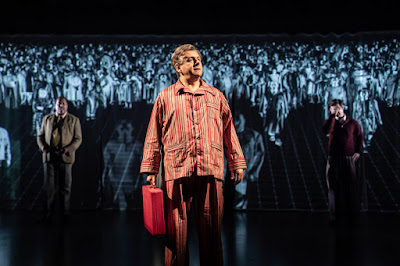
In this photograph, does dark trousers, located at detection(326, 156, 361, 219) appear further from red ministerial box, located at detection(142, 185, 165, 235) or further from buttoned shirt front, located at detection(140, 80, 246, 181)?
red ministerial box, located at detection(142, 185, 165, 235)

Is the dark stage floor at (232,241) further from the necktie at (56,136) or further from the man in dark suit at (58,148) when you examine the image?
the necktie at (56,136)

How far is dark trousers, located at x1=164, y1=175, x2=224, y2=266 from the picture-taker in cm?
230

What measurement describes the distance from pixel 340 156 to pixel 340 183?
1.09 feet

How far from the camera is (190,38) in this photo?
226 inches

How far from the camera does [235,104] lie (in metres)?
5.68

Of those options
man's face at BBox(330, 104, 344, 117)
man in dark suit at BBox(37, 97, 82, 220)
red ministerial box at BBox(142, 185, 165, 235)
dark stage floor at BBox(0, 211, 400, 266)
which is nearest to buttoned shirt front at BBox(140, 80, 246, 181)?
red ministerial box at BBox(142, 185, 165, 235)

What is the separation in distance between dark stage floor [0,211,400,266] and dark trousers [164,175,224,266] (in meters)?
0.84

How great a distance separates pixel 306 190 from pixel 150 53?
2939 mm

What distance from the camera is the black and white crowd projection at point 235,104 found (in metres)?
5.62

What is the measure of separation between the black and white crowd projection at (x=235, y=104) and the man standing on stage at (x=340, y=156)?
845mm

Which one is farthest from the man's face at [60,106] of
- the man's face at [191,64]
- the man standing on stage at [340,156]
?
the man standing on stage at [340,156]

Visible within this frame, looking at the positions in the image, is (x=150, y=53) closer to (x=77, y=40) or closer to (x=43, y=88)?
(x=77, y=40)

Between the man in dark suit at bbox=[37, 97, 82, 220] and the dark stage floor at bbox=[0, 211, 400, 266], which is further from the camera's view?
the man in dark suit at bbox=[37, 97, 82, 220]

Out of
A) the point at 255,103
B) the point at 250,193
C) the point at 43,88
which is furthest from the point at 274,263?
the point at 43,88
